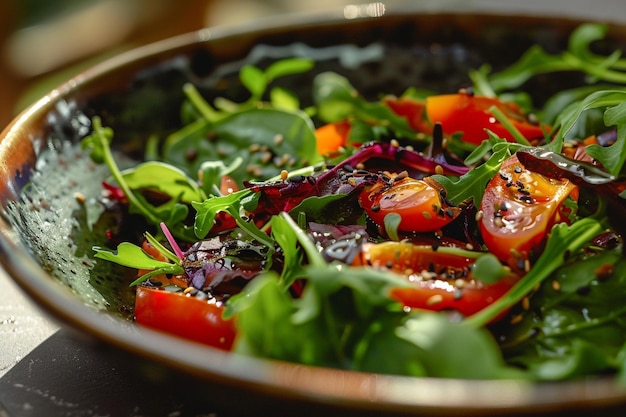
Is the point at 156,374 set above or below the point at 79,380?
above

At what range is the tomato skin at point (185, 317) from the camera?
3.05ft

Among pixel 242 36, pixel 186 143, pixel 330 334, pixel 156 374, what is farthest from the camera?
pixel 242 36

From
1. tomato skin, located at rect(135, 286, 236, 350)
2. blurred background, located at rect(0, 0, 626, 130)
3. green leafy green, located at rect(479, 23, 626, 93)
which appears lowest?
blurred background, located at rect(0, 0, 626, 130)

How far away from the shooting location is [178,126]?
161 centimetres

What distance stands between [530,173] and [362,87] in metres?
0.71

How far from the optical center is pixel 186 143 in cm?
151

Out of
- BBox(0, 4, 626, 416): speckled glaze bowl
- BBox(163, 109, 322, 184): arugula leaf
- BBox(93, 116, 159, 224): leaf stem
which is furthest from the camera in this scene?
BBox(163, 109, 322, 184): arugula leaf

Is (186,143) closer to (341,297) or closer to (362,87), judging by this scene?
(362,87)

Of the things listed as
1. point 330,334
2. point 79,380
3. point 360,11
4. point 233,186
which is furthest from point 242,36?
point 330,334

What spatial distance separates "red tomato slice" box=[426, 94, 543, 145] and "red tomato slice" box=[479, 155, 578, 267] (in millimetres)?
264

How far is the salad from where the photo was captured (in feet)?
2.60

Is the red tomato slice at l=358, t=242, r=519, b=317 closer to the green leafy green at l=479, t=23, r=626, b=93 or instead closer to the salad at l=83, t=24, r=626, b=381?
the salad at l=83, t=24, r=626, b=381

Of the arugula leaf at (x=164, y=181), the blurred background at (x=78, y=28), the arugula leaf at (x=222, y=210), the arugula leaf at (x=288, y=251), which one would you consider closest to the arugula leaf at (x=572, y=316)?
the arugula leaf at (x=288, y=251)

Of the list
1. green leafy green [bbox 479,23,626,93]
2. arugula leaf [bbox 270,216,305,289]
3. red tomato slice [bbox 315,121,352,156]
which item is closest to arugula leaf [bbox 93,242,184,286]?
arugula leaf [bbox 270,216,305,289]
